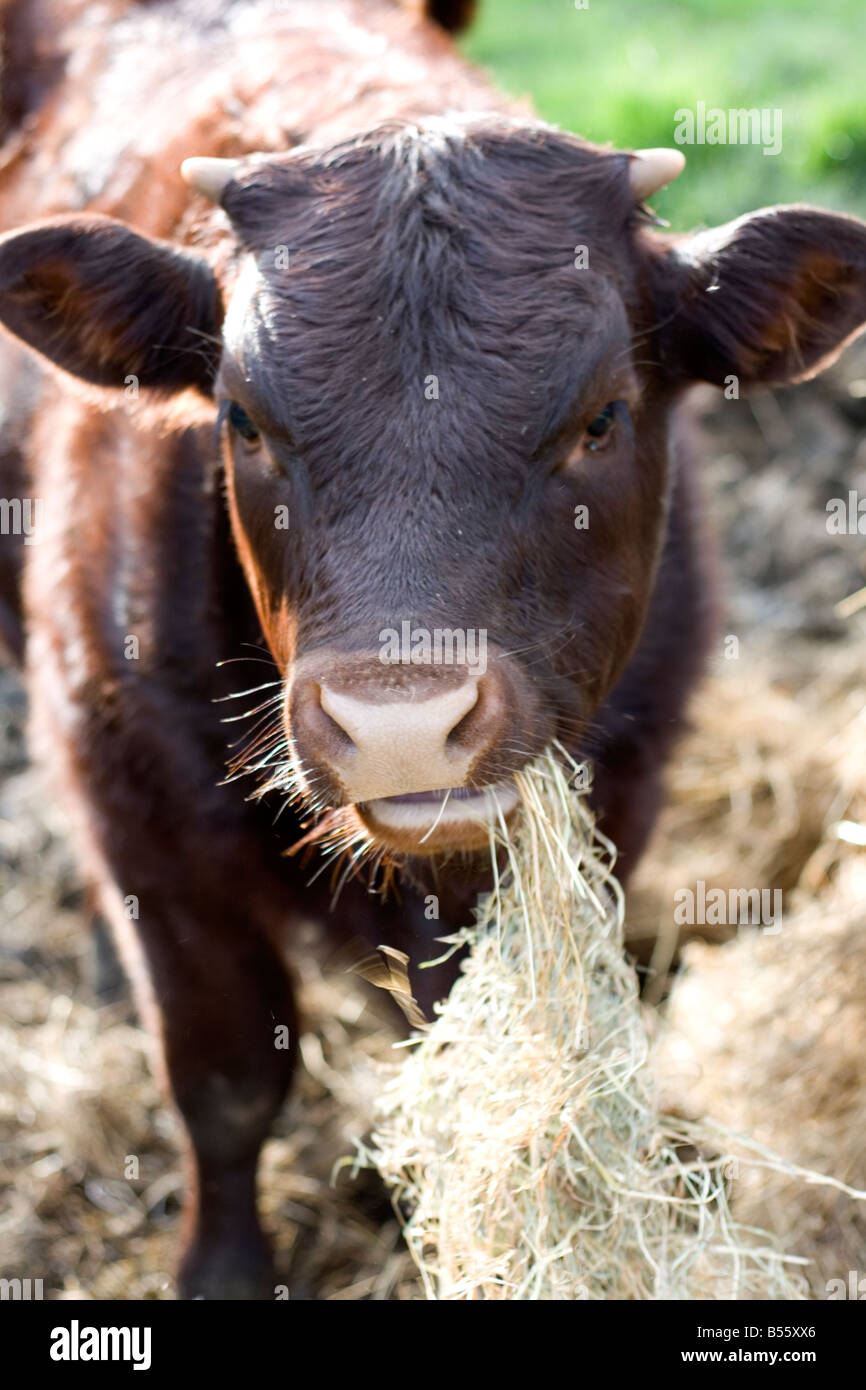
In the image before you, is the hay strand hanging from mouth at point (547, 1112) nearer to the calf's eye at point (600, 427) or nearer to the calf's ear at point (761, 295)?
the calf's eye at point (600, 427)

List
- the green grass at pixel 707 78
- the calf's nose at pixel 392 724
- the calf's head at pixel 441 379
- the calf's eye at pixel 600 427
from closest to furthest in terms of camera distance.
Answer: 1. the calf's nose at pixel 392 724
2. the calf's head at pixel 441 379
3. the calf's eye at pixel 600 427
4. the green grass at pixel 707 78

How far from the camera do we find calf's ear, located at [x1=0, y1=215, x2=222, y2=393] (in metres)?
2.98

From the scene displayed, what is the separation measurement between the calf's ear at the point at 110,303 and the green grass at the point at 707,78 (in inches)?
142

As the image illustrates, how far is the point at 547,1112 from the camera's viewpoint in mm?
2793

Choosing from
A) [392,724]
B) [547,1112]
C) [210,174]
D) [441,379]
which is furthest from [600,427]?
[547,1112]

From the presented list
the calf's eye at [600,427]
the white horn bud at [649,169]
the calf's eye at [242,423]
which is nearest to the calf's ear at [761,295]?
the white horn bud at [649,169]

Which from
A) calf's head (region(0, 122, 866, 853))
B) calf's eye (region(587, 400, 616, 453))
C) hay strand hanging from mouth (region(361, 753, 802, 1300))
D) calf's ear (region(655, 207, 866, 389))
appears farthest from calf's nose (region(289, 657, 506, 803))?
calf's ear (region(655, 207, 866, 389))

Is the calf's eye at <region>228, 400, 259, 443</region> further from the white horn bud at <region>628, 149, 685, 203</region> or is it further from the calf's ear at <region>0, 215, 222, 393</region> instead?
the white horn bud at <region>628, 149, 685, 203</region>

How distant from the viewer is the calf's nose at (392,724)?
7.57 ft

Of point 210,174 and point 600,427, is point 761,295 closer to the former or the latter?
point 600,427

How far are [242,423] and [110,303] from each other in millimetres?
432

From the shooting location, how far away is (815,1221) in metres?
3.47
